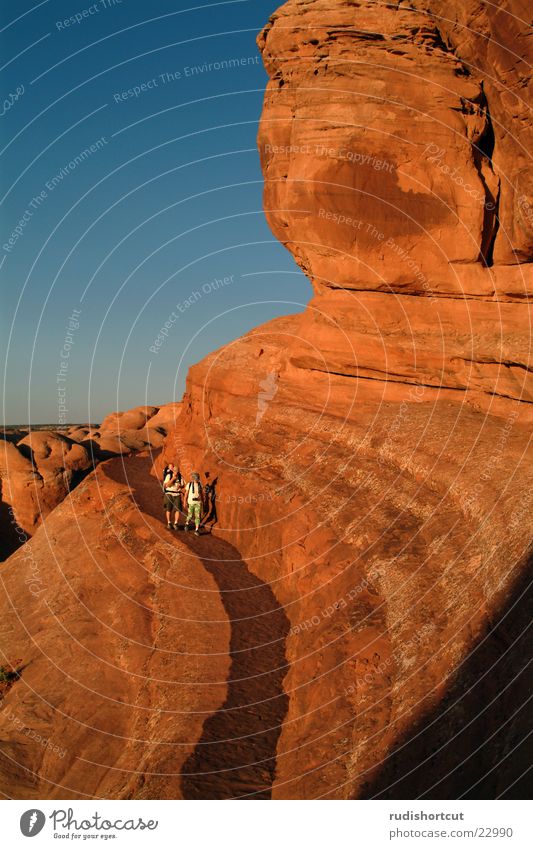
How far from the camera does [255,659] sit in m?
16.8

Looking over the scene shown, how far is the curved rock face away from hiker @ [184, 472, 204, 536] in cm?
109

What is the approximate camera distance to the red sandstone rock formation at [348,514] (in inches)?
487

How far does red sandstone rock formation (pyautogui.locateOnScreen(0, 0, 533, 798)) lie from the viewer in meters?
12.4

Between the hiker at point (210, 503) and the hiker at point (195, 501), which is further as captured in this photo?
the hiker at point (210, 503)

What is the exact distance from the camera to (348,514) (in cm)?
1952

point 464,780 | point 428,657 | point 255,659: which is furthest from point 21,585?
point 464,780

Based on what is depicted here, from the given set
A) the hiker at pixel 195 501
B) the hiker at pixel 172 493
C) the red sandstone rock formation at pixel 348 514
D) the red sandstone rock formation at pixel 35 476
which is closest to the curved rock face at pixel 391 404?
the red sandstone rock formation at pixel 348 514

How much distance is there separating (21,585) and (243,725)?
1741cm

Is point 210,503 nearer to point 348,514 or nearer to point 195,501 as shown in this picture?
point 195,501

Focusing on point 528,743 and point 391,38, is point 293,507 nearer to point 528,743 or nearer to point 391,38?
point 528,743
